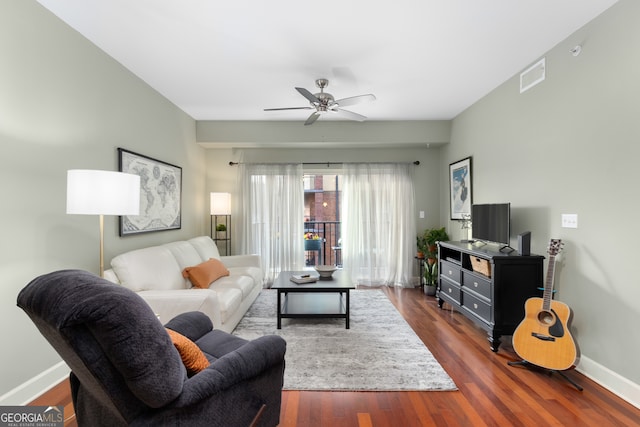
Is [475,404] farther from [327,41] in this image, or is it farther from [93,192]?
[327,41]

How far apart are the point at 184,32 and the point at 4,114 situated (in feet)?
4.29

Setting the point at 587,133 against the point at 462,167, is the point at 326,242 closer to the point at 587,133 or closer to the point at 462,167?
the point at 462,167

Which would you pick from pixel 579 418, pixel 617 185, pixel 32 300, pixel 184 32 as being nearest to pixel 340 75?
pixel 184 32

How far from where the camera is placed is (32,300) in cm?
104

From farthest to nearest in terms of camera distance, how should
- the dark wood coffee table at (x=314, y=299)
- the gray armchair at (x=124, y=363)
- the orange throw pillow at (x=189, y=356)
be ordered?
1. the dark wood coffee table at (x=314, y=299)
2. the orange throw pillow at (x=189, y=356)
3. the gray armchair at (x=124, y=363)

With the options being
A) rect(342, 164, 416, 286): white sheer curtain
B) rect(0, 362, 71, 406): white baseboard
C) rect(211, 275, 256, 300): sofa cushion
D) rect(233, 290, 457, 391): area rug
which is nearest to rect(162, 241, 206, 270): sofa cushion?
rect(211, 275, 256, 300): sofa cushion

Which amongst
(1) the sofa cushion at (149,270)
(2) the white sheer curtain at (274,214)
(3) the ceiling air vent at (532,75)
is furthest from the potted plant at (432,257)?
(1) the sofa cushion at (149,270)

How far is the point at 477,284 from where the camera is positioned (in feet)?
10.1

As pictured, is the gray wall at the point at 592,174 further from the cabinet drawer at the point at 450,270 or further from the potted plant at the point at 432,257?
the potted plant at the point at 432,257

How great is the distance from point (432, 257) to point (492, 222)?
1.58m

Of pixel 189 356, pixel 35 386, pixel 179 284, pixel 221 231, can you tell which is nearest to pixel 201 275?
pixel 179 284

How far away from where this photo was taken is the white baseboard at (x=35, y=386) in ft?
6.32

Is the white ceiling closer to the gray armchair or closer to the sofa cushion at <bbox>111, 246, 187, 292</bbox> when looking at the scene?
the sofa cushion at <bbox>111, 246, 187, 292</bbox>

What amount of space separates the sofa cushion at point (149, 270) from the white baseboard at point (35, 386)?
711 mm
